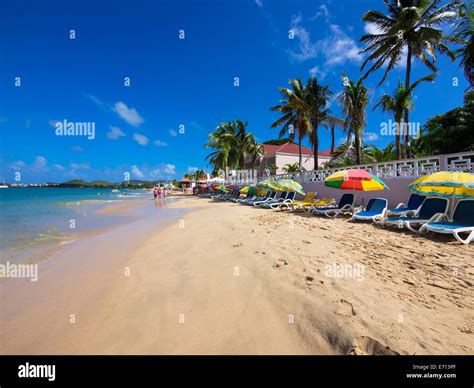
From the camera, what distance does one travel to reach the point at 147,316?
3.06m

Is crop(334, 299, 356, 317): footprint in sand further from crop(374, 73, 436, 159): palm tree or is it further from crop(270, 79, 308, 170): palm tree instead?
crop(270, 79, 308, 170): palm tree

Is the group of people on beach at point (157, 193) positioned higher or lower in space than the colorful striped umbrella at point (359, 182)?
lower

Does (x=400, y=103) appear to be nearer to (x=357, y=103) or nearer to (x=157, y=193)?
(x=357, y=103)

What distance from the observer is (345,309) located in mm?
2854

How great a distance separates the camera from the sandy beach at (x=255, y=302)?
2.42m

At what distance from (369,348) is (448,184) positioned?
5.90m

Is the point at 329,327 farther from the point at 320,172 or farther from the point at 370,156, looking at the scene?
the point at 370,156

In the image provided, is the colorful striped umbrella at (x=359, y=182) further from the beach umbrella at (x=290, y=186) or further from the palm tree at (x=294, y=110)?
the palm tree at (x=294, y=110)

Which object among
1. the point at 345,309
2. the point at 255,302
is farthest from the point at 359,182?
the point at 255,302

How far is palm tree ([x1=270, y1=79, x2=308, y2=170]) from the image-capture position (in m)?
23.0

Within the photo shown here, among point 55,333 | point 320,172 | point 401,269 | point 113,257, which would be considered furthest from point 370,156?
point 55,333

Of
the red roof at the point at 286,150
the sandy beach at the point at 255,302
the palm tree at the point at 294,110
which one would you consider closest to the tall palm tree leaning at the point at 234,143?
the red roof at the point at 286,150

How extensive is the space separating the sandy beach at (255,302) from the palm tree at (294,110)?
65.2 ft
